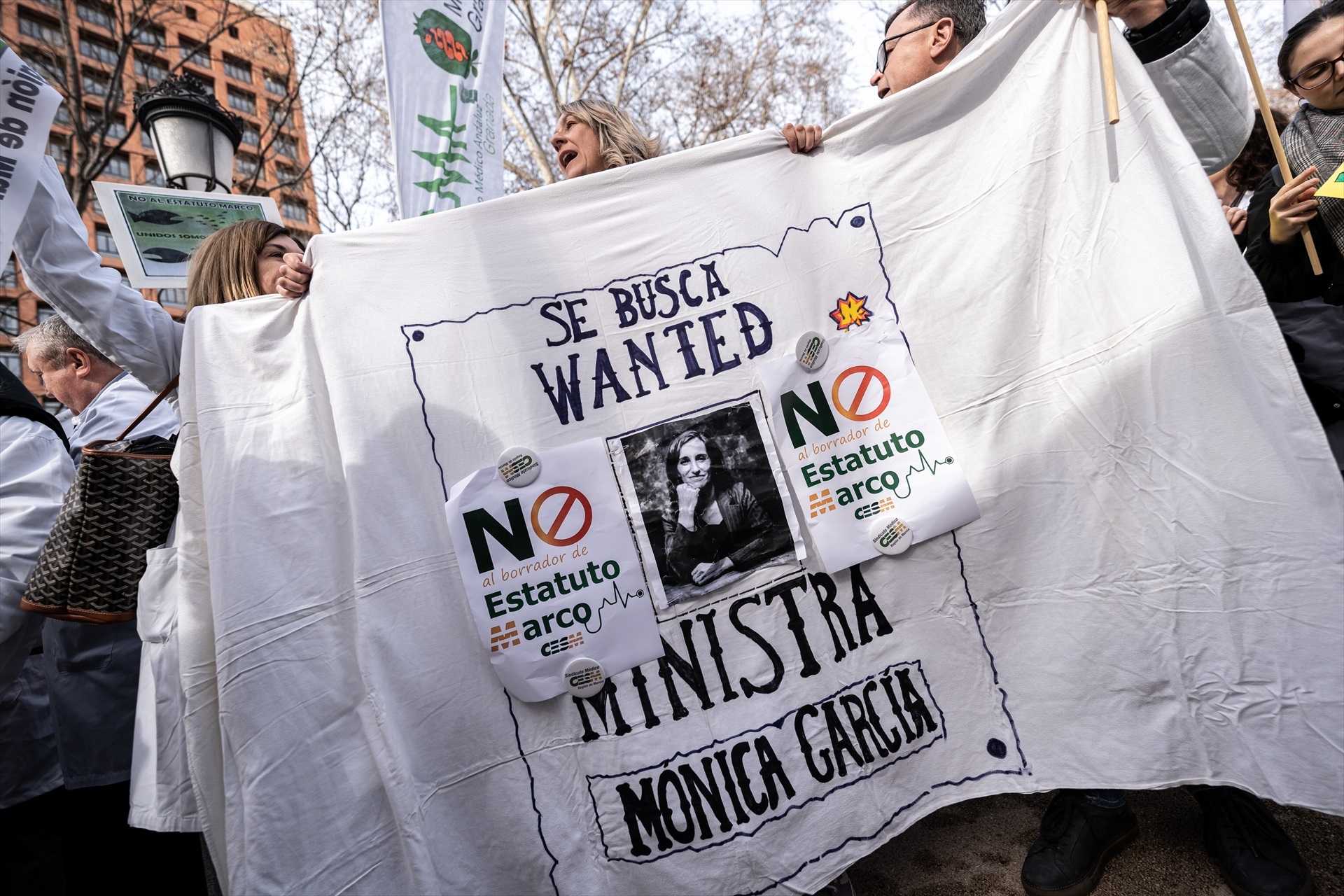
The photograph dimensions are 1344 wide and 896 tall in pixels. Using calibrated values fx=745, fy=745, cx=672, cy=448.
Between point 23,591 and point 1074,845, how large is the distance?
264 cm

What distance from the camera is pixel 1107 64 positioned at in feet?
5.69

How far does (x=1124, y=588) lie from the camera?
1.69 meters

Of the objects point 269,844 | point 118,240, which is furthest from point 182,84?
point 269,844

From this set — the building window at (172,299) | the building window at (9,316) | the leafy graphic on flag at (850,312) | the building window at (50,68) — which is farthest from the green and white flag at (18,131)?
the building window at (172,299)

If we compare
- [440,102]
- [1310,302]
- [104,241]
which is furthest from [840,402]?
[104,241]

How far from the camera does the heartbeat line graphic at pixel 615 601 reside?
172 centimetres

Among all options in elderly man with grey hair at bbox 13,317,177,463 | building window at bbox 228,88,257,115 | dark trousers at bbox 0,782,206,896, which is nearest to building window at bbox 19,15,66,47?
building window at bbox 228,88,257,115

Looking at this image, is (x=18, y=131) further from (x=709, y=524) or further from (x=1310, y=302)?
(x=1310, y=302)

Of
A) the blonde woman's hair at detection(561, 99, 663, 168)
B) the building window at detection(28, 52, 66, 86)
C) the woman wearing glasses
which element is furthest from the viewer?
the building window at detection(28, 52, 66, 86)

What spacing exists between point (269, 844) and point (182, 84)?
4.87 m

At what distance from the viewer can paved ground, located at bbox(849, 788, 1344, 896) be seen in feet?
5.68

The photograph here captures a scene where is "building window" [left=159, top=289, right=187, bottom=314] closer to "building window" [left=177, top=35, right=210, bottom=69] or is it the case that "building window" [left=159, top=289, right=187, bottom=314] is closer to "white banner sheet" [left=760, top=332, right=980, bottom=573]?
"building window" [left=177, top=35, right=210, bottom=69]

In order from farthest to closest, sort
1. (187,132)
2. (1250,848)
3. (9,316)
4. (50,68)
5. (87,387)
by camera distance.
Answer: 1. (9,316)
2. (50,68)
3. (187,132)
4. (87,387)
5. (1250,848)

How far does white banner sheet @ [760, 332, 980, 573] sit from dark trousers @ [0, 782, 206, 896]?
2020 millimetres
